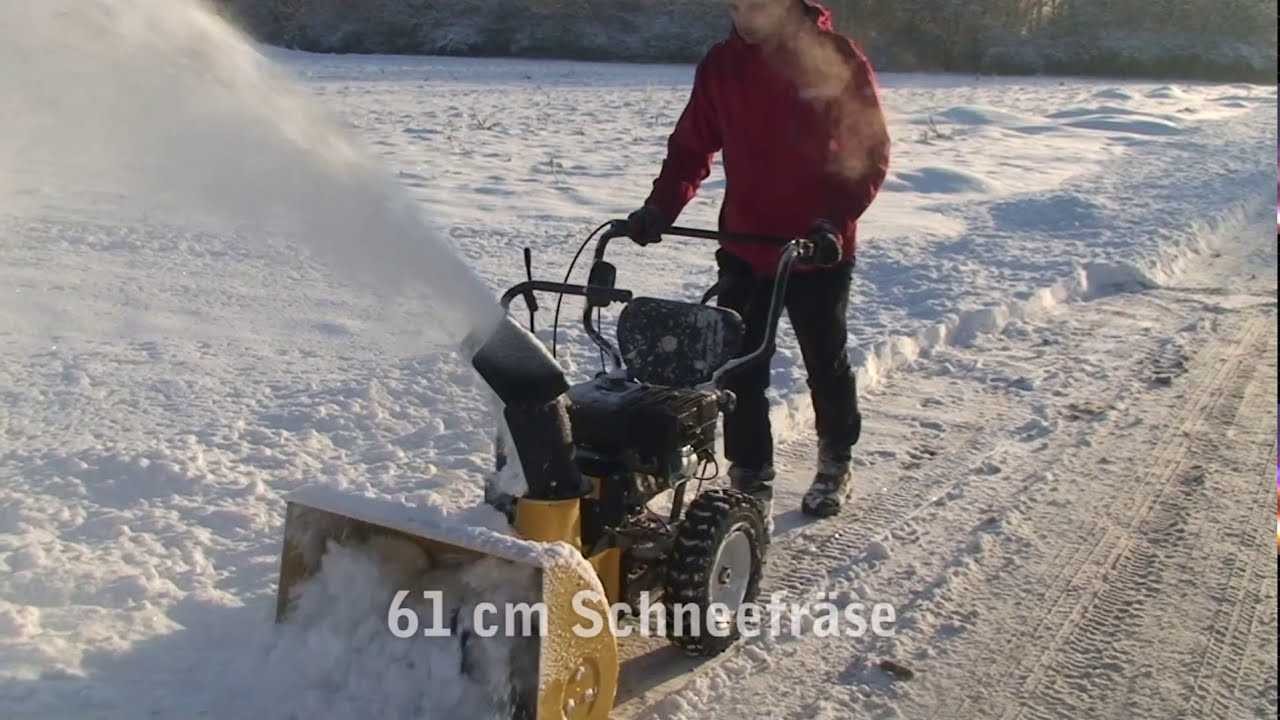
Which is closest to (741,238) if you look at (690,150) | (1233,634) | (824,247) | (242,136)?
(824,247)

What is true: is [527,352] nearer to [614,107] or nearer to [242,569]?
[242,569]

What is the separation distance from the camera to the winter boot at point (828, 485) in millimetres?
4520

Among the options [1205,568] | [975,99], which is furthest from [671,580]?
[975,99]

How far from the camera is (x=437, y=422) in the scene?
4.98 m

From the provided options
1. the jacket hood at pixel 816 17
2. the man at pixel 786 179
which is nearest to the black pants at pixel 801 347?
the man at pixel 786 179

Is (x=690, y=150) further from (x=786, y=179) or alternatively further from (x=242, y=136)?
(x=242, y=136)

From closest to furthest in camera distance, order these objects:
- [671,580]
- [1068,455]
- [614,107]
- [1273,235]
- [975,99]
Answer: [671,580], [1068,455], [1273,235], [614,107], [975,99]

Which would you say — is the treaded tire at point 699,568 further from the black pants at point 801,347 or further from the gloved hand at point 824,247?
the black pants at point 801,347

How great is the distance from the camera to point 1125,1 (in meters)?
31.8

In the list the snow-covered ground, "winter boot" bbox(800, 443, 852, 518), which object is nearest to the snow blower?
the snow-covered ground

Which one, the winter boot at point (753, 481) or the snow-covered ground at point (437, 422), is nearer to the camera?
the snow-covered ground at point (437, 422)

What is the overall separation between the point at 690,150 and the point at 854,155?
1.97 feet

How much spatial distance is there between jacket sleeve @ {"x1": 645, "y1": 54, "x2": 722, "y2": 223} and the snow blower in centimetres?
42

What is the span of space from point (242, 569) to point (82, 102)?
3.45m
